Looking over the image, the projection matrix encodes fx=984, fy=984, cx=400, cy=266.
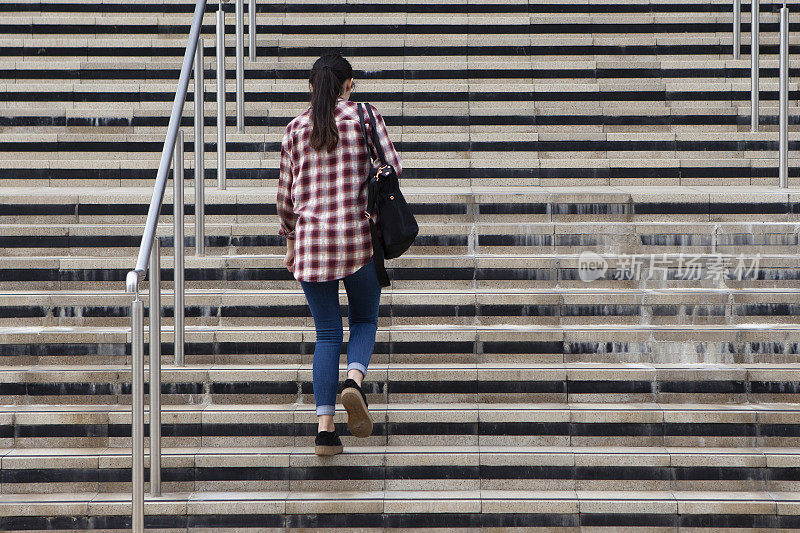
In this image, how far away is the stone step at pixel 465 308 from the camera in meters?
5.12

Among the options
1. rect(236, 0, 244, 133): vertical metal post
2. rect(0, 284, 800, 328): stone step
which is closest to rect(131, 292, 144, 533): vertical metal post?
rect(0, 284, 800, 328): stone step

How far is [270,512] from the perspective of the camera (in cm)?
414

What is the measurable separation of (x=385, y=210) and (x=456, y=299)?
1.27m

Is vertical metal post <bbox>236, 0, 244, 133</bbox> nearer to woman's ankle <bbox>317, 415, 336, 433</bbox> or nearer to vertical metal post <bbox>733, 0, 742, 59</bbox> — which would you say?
woman's ankle <bbox>317, 415, 336, 433</bbox>

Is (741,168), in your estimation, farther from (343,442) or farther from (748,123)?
(343,442)

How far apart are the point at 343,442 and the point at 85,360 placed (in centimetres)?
146

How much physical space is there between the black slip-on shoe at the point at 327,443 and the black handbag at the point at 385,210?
0.78 metres

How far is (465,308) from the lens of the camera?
522 centimetres

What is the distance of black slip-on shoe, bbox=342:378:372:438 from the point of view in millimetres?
4016

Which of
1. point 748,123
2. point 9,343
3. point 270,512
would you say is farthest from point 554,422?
point 748,123

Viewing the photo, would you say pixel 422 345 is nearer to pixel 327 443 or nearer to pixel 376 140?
pixel 327 443

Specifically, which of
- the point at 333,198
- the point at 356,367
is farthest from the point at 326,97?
the point at 356,367

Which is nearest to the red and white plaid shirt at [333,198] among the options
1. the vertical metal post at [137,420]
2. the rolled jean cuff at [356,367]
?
the rolled jean cuff at [356,367]

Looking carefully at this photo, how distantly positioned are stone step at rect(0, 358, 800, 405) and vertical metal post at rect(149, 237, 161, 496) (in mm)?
588
